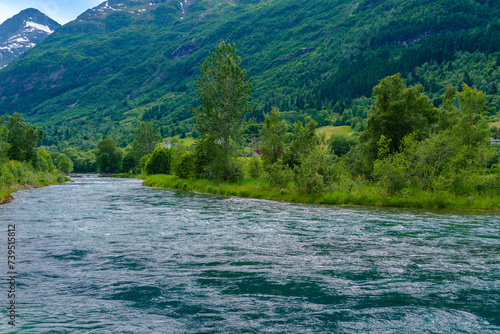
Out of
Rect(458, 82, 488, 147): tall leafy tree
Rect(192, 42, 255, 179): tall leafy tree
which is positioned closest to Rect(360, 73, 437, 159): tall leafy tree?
Rect(458, 82, 488, 147): tall leafy tree

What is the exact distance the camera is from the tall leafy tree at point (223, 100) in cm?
6316

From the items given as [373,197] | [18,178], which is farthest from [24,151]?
[373,197]

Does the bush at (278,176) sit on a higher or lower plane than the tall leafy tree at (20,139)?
lower

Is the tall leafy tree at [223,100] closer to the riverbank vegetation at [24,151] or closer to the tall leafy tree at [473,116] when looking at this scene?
the tall leafy tree at [473,116]

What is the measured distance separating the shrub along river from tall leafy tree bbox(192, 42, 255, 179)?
129 feet

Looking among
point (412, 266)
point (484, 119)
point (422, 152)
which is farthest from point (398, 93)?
point (412, 266)

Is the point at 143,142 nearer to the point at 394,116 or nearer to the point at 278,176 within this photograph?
the point at 278,176

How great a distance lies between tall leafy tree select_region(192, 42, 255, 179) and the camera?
63.2m

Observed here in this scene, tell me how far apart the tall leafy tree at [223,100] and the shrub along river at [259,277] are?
3920 cm

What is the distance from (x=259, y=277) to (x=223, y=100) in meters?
51.8

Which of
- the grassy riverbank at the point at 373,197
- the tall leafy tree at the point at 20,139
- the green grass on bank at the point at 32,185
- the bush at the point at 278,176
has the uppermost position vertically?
the tall leafy tree at the point at 20,139

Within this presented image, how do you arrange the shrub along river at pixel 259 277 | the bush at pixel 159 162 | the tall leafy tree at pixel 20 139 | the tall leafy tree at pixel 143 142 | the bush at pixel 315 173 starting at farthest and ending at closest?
the tall leafy tree at pixel 143 142 < the bush at pixel 159 162 < the tall leafy tree at pixel 20 139 < the bush at pixel 315 173 < the shrub along river at pixel 259 277

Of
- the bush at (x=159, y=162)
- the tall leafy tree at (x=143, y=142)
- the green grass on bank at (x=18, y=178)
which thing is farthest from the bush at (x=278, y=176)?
the tall leafy tree at (x=143, y=142)

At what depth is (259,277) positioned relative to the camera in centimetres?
1402
